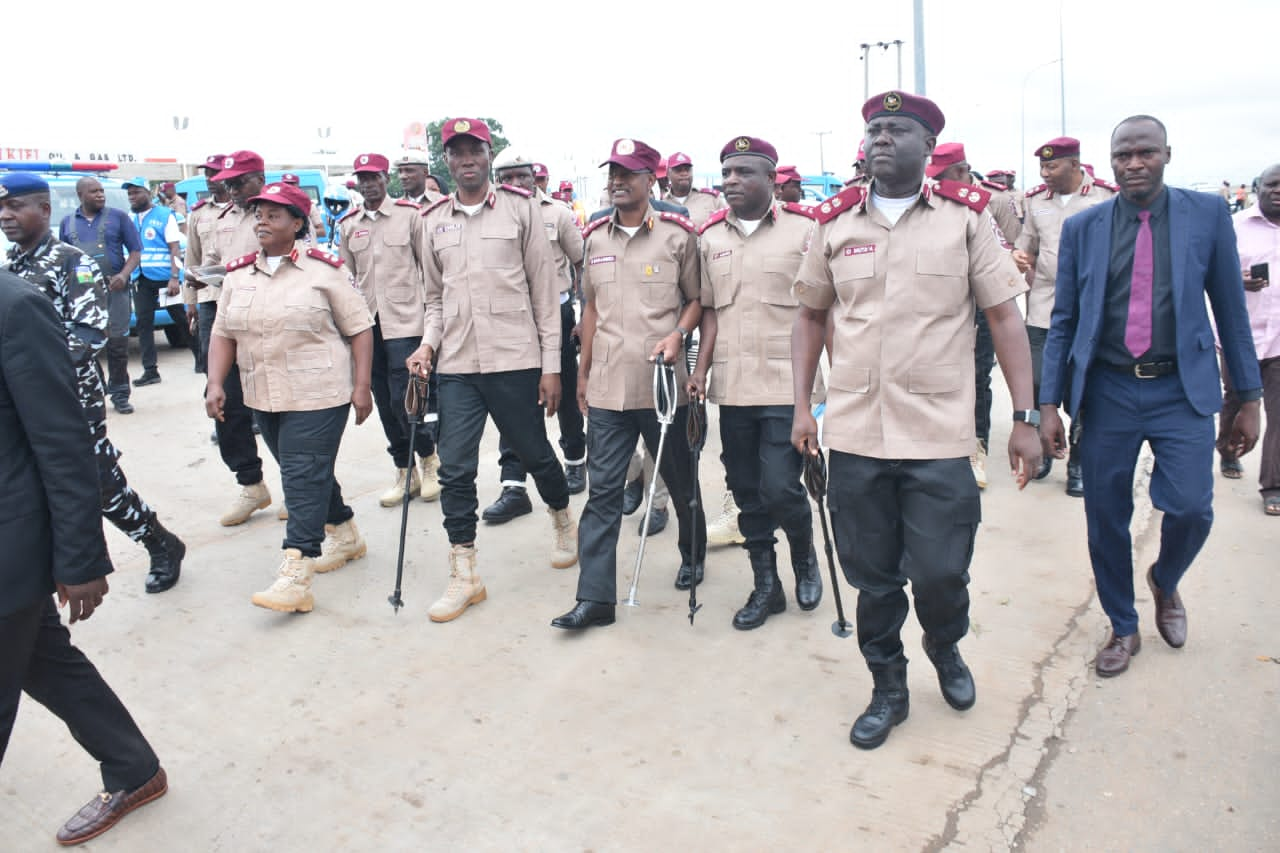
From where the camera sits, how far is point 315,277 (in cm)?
455

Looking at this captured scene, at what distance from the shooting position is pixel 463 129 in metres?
4.35

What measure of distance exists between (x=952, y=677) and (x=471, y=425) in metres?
2.39

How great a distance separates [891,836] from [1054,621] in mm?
1765

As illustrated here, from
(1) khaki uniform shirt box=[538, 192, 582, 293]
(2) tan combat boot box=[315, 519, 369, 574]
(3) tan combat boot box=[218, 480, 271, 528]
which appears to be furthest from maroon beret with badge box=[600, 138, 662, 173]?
(3) tan combat boot box=[218, 480, 271, 528]

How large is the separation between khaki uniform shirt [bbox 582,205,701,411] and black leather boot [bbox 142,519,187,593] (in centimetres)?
233

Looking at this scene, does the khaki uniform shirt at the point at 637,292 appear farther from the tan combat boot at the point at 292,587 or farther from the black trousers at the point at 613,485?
the tan combat boot at the point at 292,587

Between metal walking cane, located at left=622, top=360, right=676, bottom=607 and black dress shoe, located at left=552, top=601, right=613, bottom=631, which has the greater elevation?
metal walking cane, located at left=622, top=360, right=676, bottom=607

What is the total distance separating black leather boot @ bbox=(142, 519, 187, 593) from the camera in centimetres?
480

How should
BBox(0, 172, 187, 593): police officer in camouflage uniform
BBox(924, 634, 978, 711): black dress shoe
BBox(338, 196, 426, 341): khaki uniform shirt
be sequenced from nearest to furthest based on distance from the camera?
BBox(924, 634, 978, 711): black dress shoe → BBox(0, 172, 187, 593): police officer in camouflage uniform → BBox(338, 196, 426, 341): khaki uniform shirt

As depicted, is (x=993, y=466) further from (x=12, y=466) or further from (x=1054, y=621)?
(x=12, y=466)

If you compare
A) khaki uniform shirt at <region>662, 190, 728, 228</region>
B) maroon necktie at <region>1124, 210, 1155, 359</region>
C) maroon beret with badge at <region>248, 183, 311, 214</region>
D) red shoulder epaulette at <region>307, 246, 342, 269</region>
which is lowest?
maroon necktie at <region>1124, 210, 1155, 359</region>

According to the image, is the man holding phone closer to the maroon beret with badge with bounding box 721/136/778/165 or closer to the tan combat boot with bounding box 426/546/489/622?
the maroon beret with badge with bounding box 721/136/778/165

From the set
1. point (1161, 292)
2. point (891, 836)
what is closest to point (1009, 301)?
point (1161, 292)

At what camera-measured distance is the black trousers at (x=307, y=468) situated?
4438 millimetres
